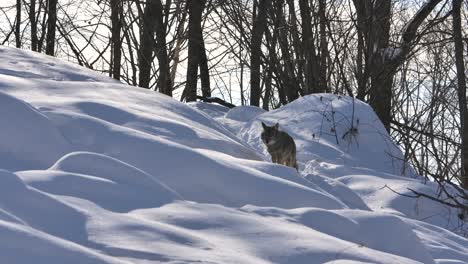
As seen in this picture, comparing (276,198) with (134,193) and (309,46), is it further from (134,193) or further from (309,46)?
(309,46)

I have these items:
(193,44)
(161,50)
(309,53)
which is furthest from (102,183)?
(193,44)

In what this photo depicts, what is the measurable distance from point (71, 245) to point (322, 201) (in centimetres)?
219

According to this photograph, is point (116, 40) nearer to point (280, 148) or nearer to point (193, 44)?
point (193, 44)

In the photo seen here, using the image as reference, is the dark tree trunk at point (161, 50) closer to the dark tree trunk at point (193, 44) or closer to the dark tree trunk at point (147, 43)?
the dark tree trunk at point (147, 43)

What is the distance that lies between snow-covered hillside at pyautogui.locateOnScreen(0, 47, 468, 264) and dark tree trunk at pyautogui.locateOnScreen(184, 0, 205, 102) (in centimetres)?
930

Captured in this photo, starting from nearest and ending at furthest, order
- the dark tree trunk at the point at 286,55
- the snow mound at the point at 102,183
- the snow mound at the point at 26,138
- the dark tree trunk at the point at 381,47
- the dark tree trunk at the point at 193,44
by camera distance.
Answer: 1. the snow mound at the point at 102,183
2. the snow mound at the point at 26,138
3. the dark tree trunk at the point at 381,47
4. the dark tree trunk at the point at 286,55
5. the dark tree trunk at the point at 193,44

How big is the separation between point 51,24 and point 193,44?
3.28 meters

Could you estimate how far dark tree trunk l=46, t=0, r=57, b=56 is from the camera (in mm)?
18094

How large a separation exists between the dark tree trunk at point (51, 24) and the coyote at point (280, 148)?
9.81 metres

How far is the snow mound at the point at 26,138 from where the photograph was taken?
4359mm

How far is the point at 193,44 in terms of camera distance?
17438 mm

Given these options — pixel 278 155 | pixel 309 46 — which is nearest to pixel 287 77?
pixel 309 46

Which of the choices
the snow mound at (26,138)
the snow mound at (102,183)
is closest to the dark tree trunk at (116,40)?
the snow mound at (26,138)

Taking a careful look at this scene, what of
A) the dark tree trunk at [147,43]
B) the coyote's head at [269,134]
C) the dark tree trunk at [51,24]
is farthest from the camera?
the dark tree trunk at [51,24]
